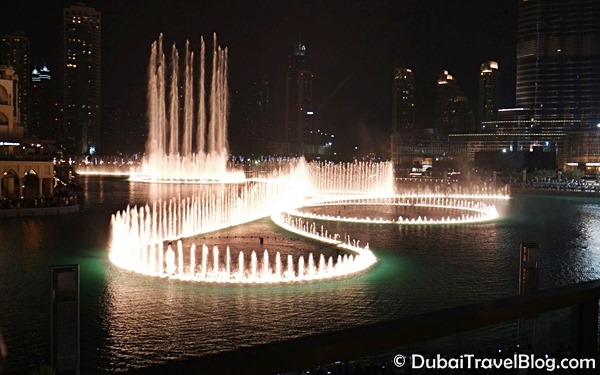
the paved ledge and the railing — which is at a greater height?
the railing

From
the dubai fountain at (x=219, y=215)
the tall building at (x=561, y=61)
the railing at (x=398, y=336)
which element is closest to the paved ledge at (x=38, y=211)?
the dubai fountain at (x=219, y=215)

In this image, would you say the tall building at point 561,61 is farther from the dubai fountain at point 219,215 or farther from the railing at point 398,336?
the railing at point 398,336

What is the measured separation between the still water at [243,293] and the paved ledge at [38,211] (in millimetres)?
3137

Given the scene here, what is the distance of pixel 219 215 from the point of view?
115ft

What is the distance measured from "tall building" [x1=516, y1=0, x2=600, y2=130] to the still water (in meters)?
99.6

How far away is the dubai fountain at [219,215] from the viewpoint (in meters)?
19.8

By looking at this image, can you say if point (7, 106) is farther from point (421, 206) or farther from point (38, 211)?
point (421, 206)

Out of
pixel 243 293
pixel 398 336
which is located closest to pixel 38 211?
pixel 243 293

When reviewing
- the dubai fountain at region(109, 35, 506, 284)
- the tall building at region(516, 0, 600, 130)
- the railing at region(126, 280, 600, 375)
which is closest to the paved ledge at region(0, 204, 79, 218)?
the dubai fountain at region(109, 35, 506, 284)

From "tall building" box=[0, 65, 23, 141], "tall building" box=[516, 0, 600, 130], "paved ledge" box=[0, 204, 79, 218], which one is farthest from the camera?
"tall building" box=[516, 0, 600, 130]

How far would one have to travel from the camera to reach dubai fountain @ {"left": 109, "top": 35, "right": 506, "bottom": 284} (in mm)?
19828

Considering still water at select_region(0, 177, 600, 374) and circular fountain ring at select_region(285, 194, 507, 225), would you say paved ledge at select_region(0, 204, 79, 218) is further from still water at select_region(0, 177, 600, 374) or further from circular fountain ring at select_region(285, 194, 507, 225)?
circular fountain ring at select_region(285, 194, 507, 225)

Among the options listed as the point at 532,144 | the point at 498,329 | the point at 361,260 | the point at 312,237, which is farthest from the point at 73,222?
the point at 532,144

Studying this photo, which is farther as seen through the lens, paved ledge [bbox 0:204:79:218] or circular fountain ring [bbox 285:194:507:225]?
circular fountain ring [bbox 285:194:507:225]
